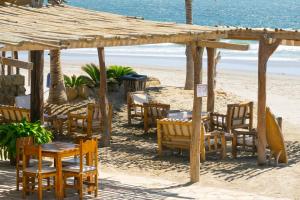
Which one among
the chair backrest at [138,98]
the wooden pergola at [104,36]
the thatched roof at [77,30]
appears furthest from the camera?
the chair backrest at [138,98]

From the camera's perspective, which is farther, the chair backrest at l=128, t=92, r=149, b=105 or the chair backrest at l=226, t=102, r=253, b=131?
the chair backrest at l=128, t=92, r=149, b=105

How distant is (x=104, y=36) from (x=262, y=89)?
4.66 meters

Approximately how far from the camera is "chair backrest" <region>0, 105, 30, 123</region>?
15289mm

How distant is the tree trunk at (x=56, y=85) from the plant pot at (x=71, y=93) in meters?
0.50

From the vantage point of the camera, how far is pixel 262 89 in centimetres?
1409

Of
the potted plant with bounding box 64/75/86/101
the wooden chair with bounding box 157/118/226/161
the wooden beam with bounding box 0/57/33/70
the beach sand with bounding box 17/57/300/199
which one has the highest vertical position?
the wooden beam with bounding box 0/57/33/70

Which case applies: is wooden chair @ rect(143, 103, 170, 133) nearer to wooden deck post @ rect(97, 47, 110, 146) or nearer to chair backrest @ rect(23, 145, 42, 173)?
wooden deck post @ rect(97, 47, 110, 146)

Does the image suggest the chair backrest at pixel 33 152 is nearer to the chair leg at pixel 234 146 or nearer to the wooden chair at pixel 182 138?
the wooden chair at pixel 182 138

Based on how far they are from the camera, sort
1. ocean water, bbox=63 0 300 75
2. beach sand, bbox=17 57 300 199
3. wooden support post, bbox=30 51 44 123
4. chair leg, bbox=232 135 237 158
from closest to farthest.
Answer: beach sand, bbox=17 57 300 199 < wooden support post, bbox=30 51 44 123 < chair leg, bbox=232 135 237 158 < ocean water, bbox=63 0 300 75

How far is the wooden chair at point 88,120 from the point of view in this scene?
51.0ft

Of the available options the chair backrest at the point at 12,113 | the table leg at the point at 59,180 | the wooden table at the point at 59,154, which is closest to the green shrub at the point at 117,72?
the chair backrest at the point at 12,113

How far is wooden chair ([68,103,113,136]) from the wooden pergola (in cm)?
32

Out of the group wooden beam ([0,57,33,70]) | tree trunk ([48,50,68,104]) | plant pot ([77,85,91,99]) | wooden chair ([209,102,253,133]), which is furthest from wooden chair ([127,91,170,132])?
wooden beam ([0,57,33,70])

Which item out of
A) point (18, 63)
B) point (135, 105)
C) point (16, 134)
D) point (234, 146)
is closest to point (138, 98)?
point (135, 105)
